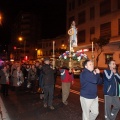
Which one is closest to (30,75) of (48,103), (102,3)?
(48,103)

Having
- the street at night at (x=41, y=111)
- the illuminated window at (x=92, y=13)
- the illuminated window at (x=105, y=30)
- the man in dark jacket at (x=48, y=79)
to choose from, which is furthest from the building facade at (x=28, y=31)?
the man in dark jacket at (x=48, y=79)

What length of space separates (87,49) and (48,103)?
35.5 metres

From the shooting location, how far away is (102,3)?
4191cm

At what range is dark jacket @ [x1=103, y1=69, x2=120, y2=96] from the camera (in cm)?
745

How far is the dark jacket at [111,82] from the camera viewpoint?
7449 mm

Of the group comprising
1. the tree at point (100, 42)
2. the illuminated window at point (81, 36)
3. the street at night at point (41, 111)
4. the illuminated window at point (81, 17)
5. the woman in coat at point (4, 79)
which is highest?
the illuminated window at point (81, 17)

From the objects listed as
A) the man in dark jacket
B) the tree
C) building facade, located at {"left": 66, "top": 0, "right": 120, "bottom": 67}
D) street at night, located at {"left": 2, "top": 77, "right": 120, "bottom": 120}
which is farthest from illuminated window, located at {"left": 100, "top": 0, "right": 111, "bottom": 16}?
the man in dark jacket

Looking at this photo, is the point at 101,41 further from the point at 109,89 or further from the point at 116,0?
the point at 109,89

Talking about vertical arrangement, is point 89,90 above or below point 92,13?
below

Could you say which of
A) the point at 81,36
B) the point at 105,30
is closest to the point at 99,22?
the point at 105,30

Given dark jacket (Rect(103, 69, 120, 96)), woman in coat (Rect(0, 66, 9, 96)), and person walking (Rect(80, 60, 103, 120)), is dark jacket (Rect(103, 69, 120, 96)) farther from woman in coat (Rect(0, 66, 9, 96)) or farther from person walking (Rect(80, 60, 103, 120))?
woman in coat (Rect(0, 66, 9, 96))

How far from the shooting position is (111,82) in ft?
24.5

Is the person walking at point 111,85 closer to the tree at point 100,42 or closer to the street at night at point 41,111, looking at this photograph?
the street at night at point 41,111

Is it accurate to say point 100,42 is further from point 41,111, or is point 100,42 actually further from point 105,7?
point 41,111
